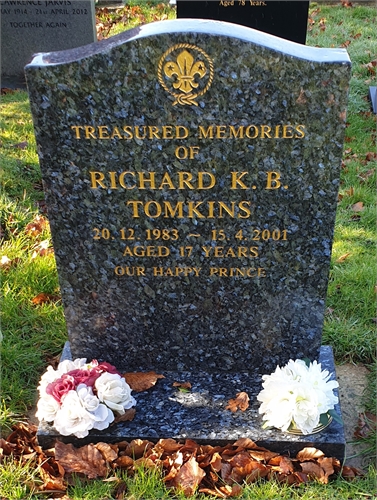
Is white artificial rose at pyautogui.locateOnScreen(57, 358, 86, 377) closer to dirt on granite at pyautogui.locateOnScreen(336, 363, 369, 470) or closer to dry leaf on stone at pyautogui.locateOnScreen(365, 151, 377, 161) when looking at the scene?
dirt on granite at pyautogui.locateOnScreen(336, 363, 369, 470)

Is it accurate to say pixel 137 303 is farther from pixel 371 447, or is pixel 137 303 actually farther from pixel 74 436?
pixel 371 447

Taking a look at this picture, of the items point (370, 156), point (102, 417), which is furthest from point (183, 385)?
point (370, 156)

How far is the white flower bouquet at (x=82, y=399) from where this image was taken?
90.8 inches

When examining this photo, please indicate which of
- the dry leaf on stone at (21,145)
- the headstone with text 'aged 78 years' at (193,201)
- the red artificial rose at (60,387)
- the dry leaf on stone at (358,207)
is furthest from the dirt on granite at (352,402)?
the dry leaf on stone at (21,145)

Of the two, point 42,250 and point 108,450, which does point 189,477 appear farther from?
point 42,250

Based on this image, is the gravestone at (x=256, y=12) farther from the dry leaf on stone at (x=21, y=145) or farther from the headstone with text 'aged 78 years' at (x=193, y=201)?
the headstone with text 'aged 78 years' at (x=193, y=201)

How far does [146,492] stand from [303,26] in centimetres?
459

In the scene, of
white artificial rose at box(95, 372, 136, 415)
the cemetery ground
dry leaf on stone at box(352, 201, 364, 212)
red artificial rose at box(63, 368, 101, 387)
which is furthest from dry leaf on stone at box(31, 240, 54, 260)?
dry leaf on stone at box(352, 201, 364, 212)

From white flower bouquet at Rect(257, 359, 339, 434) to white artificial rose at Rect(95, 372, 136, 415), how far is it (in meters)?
0.59

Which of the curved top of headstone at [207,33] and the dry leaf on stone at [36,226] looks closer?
the curved top of headstone at [207,33]

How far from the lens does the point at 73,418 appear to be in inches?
90.9

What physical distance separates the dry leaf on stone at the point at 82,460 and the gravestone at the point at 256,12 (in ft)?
13.7

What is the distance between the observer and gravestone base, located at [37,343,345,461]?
233 centimetres

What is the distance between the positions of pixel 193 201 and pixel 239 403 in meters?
0.96
